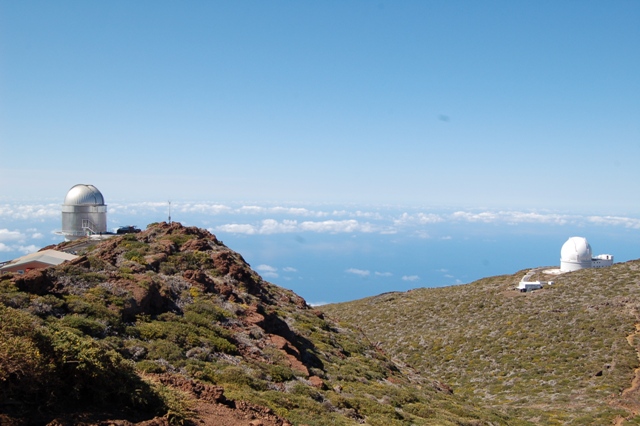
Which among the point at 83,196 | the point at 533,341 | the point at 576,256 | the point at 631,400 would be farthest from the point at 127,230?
the point at 576,256

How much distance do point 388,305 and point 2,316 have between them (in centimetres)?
3407

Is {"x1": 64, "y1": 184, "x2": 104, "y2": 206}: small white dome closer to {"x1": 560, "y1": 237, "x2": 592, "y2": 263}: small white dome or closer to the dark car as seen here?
the dark car

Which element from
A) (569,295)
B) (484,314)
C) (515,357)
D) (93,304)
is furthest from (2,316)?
(569,295)

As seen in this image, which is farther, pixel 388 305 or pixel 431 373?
pixel 388 305

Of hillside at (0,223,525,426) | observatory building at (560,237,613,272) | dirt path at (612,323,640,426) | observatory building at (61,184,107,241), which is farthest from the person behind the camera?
observatory building at (560,237,613,272)

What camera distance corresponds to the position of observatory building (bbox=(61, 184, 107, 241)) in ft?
101

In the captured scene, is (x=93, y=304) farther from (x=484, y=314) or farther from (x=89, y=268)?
(x=484, y=314)

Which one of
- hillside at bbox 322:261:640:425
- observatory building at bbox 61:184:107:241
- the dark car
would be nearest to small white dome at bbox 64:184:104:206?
observatory building at bbox 61:184:107:241

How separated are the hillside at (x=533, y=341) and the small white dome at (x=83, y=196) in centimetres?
2029

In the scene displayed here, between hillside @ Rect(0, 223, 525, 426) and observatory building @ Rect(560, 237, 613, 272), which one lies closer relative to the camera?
hillside @ Rect(0, 223, 525, 426)

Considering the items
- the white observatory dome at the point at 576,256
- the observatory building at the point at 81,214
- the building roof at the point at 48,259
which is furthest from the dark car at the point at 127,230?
the white observatory dome at the point at 576,256

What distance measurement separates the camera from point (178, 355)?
1014cm

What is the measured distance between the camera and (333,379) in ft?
42.3

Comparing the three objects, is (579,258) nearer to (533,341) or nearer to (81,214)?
(533,341)
